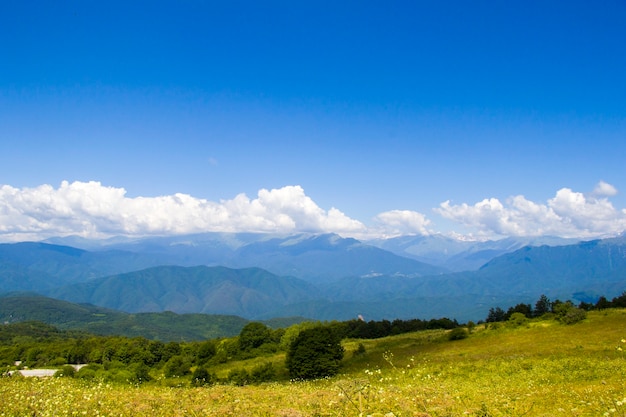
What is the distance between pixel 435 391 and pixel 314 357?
30818 millimetres

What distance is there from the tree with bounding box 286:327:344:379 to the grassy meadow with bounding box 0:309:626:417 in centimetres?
486

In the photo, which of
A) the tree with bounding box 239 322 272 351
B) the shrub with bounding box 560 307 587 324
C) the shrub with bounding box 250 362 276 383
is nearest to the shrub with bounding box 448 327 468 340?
the shrub with bounding box 560 307 587 324

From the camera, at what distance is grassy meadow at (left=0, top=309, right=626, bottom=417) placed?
12938 millimetres

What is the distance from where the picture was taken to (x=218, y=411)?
14.4 meters

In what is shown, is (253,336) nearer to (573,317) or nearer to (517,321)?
(517,321)

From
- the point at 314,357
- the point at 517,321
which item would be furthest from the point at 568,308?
the point at 314,357

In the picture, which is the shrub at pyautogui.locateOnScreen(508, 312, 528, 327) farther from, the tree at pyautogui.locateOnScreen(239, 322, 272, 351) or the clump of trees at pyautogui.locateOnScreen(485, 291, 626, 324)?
the tree at pyautogui.locateOnScreen(239, 322, 272, 351)

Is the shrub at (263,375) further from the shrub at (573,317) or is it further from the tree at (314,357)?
the shrub at (573,317)

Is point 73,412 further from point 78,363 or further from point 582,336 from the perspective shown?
point 78,363

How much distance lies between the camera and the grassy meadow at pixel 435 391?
1294 centimetres

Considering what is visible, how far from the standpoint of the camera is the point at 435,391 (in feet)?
54.2

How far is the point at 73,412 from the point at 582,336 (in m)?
47.9

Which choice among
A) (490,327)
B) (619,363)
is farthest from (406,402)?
(490,327)

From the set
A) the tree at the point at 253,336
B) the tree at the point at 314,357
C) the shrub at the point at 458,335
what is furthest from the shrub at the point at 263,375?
the tree at the point at 253,336
